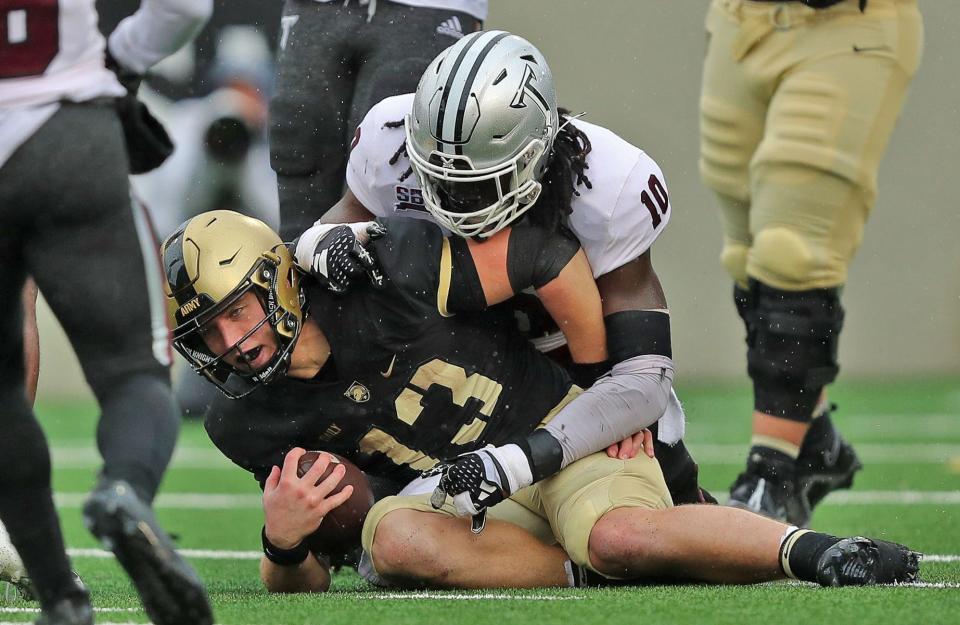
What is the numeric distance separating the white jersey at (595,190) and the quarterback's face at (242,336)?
0.58m

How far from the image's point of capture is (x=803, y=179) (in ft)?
13.1

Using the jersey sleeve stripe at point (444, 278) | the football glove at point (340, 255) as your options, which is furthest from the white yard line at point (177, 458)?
the jersey sleeve stripe at point (444, 278)

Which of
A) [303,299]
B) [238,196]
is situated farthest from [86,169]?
[238,196]

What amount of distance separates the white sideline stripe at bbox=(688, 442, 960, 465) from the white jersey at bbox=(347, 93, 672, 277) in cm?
301

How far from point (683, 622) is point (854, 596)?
0.40m

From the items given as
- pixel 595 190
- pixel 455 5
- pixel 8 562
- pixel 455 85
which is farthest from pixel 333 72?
pixel 8 562

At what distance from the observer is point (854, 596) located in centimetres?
269

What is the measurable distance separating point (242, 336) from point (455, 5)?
4.69 feet

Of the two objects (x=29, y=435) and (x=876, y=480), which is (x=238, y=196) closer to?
(x=876, y=480)

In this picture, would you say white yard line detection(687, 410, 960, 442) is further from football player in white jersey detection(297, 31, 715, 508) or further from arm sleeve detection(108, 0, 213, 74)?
arm sleeve detection(108, 0, 213, 74)

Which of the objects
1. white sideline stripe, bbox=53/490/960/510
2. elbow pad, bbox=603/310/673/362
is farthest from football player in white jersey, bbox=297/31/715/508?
white sideline stripe, bbox=53/490/960/510

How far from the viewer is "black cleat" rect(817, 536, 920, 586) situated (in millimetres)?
2816

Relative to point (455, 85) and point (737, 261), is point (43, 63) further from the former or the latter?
point (737, 261)

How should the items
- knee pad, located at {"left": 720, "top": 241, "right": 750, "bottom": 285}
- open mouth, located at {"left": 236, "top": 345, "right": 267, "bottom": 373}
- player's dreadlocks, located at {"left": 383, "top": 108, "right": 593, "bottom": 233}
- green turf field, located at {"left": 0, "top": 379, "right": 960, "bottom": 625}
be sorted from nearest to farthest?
green turf field, located at {"left": 0, "top": 379, "right": 960, "bottom": 625} → open mouth, located at {"left": 236, "top": 345, "right": 267, "bottom": 373} → player's dreadlocks, located at {"left": 383, "top": 108, "right": 593, "bottom": 233} → knee pad, located at {"left": 720, "top": 241, "right": 750, "bottom": 285}
